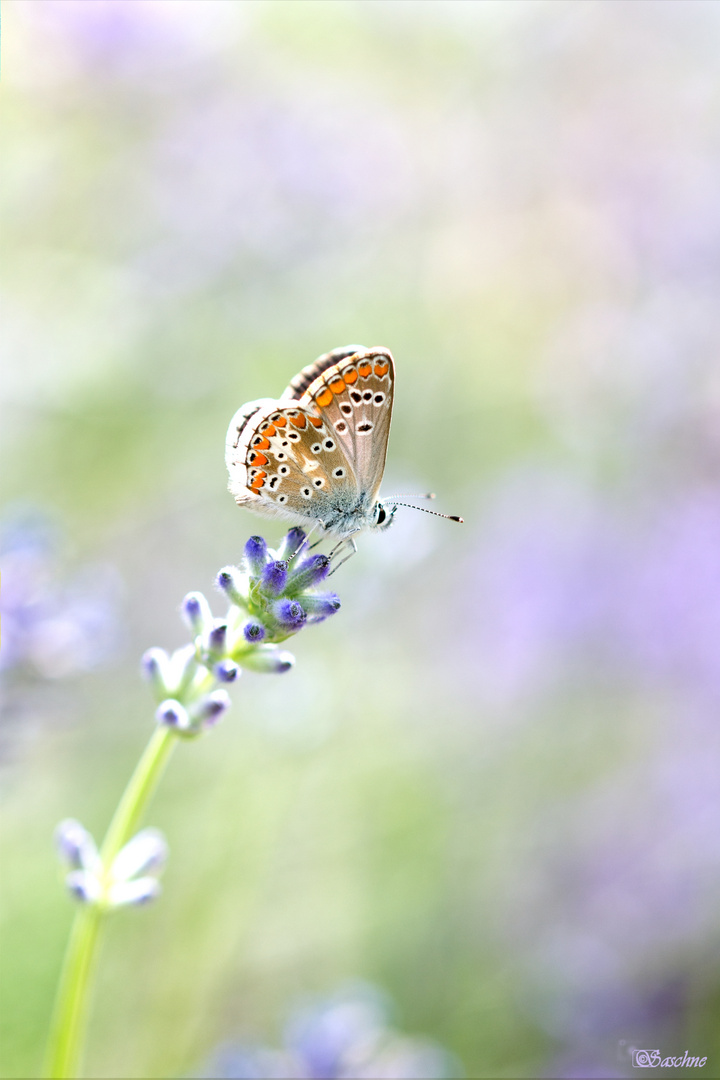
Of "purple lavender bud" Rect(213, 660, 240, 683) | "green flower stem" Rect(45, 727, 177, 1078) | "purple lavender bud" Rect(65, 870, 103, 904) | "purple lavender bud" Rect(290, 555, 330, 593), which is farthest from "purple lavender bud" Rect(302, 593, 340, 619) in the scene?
"purple lavender bud" Rect(65, 870, 103, 904)

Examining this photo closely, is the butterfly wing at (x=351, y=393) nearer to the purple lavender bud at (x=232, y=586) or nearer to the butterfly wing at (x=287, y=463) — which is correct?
the butterfly wing at (x=287, y=463)

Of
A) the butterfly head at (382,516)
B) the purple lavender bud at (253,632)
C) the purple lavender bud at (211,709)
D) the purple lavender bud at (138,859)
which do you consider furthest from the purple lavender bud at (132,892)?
the butterfly head at (382,516)

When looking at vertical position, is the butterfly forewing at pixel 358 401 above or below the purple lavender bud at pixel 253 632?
above

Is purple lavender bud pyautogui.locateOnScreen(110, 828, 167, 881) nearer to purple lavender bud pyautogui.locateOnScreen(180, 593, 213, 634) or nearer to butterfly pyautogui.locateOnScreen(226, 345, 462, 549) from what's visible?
purple lavender bud pyautogui.locateOnScreen(180, 593, 213, 634)

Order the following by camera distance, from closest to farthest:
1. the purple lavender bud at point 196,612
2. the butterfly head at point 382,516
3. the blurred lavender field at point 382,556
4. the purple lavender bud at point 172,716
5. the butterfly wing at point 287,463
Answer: the purple lavender bud at point 172,716 → the purple lavender bud at point 196,612 → the butterfly wing at point 287,463 → the butterfly head at point 382,516 → the blurred lavender field at point 382,556

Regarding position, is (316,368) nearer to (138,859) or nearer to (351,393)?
(351,393)

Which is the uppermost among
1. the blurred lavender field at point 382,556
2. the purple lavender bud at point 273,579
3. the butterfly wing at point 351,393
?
the butterfly wing at point 351,393

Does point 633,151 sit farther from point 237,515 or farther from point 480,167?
point 237,515

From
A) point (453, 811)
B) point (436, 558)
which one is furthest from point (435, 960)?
point (436, 558)
